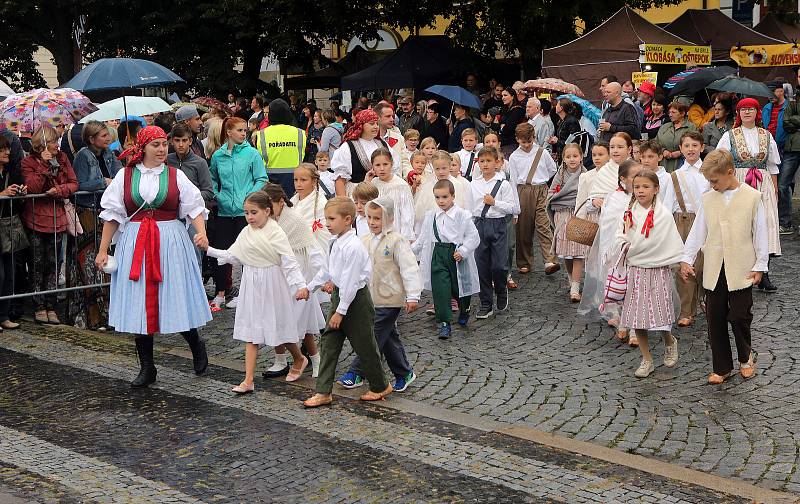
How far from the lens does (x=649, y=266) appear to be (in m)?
8.81

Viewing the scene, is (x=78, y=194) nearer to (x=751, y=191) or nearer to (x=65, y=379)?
(x=65, y=379)

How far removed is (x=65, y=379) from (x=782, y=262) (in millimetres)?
8123

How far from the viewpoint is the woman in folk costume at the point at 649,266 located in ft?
28.6

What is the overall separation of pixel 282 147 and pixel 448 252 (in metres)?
2.97

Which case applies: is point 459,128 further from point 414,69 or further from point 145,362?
point 145,362

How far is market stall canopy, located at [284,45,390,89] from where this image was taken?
3056 centimetres

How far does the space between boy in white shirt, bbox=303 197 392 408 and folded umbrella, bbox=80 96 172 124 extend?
20.9ft

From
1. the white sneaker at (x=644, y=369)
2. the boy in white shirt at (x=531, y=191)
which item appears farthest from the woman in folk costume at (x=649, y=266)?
the boy in white shirt at (x=531, y=191)

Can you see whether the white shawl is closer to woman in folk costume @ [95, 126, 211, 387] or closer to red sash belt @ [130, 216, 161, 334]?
woman in folk costume @ [95, 126, 211, 387]

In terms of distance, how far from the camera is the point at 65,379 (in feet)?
28.8

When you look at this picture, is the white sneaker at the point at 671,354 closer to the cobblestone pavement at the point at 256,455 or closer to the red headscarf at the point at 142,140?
the cobblestone pavement at the point at 256,455

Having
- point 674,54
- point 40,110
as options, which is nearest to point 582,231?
point 40,110

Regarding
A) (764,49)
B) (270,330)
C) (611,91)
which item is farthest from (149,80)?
(764,49)

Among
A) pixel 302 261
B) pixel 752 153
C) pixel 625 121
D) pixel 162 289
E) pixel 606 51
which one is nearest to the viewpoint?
pixel 162 289
